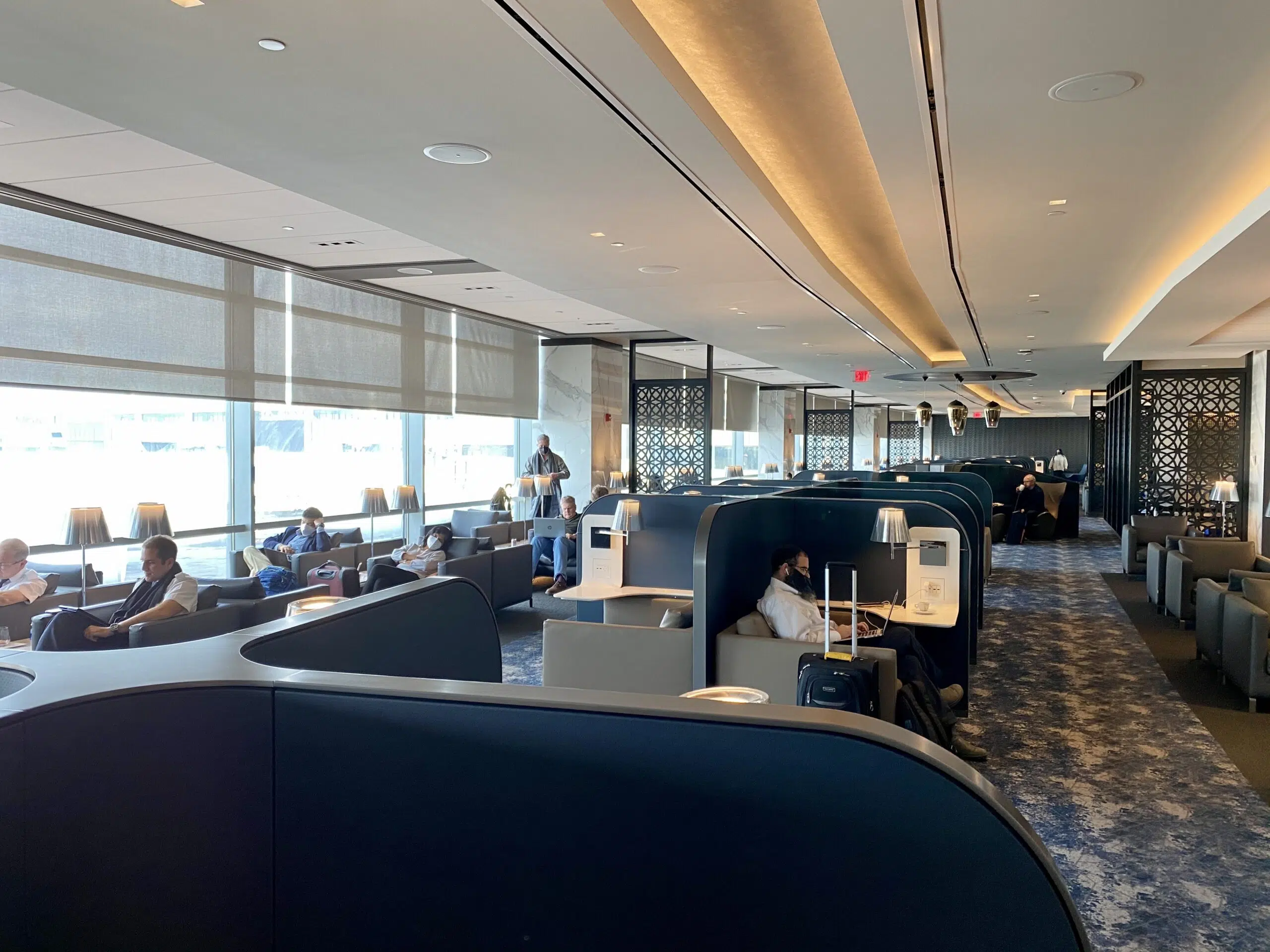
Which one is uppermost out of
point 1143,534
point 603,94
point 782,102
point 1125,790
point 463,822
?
point 782,102

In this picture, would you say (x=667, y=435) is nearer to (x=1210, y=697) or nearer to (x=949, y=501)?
(x=949, y=501)

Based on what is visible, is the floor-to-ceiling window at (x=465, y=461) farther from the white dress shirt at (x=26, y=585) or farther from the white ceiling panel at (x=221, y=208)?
the white dress shirt at (x=26, y=585)

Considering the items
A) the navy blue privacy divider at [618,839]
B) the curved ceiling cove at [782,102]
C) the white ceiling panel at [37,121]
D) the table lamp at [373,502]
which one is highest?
the white ceiling panel at [37,121]

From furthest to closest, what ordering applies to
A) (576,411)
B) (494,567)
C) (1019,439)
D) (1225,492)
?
(1019,439), (576,411), (1225,492), (494,567)

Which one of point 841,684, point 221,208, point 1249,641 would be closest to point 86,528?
point 221,208

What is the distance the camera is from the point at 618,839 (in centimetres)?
140

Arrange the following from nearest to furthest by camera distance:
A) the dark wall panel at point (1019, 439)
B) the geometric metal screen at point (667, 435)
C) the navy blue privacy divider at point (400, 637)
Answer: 1. the navy blue privacy divider at point (400, 637)
2. the geometric metal screen at point (667, 435)
3. the dark wall panel at point (1019, 439)

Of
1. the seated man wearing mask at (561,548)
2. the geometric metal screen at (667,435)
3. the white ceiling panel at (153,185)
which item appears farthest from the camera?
the geometric metal screen at (667,435)

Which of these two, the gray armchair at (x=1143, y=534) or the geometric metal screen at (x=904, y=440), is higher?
the geometric metal screen at (x=904, y=440)

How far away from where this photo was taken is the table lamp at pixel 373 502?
8.24m

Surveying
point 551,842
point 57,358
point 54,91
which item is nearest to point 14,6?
point 54,91

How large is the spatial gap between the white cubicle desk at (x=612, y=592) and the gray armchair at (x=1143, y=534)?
6802 millimetres

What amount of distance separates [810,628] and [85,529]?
162 inches

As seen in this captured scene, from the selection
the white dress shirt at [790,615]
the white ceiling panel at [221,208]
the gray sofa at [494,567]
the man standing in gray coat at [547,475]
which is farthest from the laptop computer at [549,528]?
the white dress shirt at [790,615]
